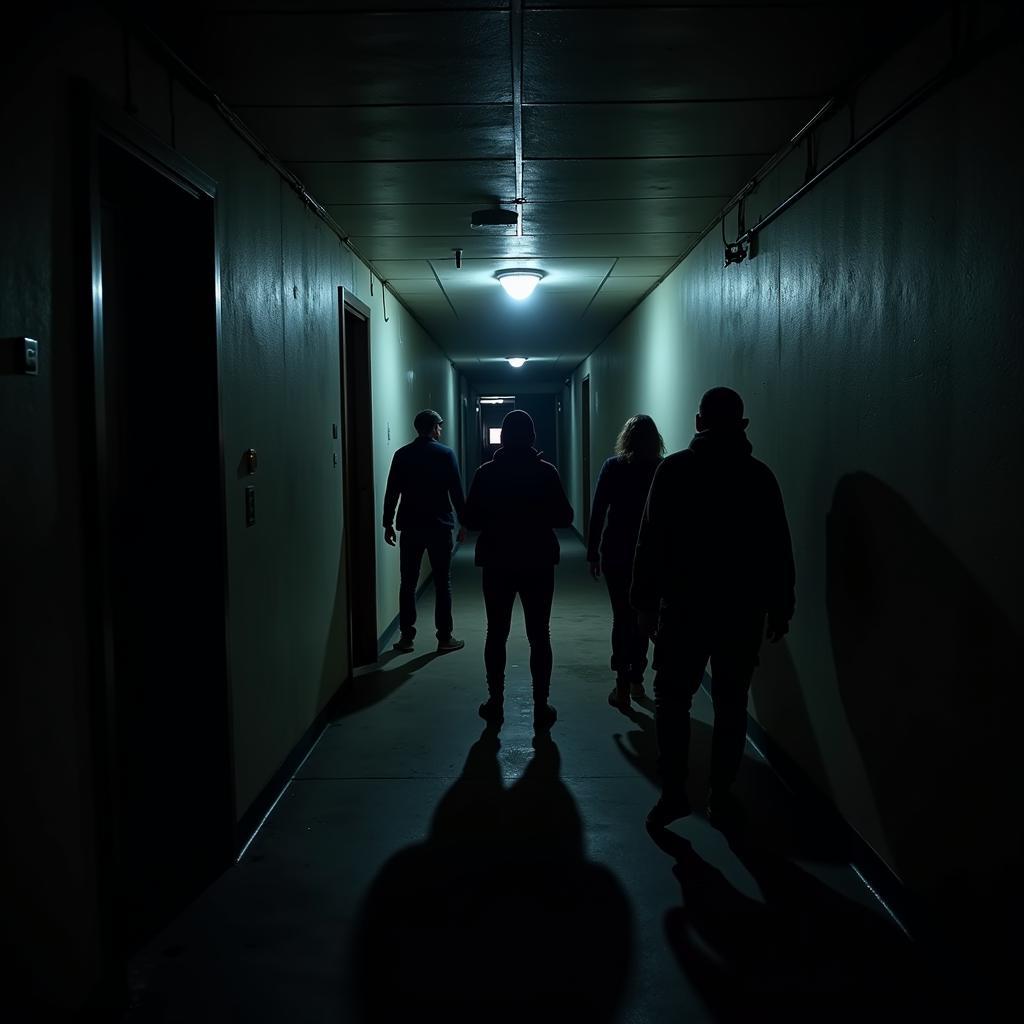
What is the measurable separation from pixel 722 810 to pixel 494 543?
4.94ft

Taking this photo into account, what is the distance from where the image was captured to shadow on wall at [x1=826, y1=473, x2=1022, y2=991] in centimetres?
193

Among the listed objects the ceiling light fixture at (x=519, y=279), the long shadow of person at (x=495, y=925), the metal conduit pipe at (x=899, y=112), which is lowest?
the long shadow of person at (x=495, y=925)

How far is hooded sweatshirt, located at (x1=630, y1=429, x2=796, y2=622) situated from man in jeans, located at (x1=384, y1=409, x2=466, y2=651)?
2.73m

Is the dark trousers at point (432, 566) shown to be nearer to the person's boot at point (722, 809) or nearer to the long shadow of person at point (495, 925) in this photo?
the long shadow of person at point (495, 925)

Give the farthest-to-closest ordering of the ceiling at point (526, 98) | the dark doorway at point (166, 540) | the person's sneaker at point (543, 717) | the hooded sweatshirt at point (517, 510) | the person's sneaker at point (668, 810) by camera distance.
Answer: the person's sneaker at point (543, 717) < the hooded sweatshirt at point (517, 510) < the person's sneaker at point (668, 810) < the dark doorway at point (166, 540) < the ceiling at point (526, 98)

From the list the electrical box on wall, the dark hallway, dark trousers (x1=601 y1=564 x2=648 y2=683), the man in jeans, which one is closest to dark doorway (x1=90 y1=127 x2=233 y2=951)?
the dark hallway

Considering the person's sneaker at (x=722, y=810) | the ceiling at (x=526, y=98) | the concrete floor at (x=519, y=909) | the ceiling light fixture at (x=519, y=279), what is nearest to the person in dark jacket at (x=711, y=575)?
the person's sneaker at (x=722, y=810)

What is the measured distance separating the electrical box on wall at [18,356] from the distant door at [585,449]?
976cm

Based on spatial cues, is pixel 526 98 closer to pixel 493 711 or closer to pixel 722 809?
pixel 722 809

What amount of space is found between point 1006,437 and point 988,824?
832mm

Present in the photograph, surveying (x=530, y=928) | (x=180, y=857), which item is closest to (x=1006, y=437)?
(x=530, y=928)

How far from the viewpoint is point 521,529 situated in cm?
402

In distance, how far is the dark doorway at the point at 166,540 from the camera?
2.66 metres

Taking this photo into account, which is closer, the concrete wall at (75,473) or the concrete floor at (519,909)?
the concrete wall at (75,473)
